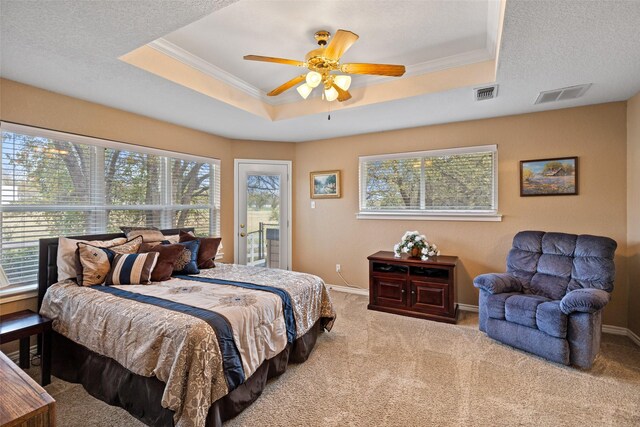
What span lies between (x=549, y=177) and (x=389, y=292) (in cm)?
230

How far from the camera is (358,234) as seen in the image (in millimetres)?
4699

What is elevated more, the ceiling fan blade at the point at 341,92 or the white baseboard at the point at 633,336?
the ceiling fan blade at the point at 341,92

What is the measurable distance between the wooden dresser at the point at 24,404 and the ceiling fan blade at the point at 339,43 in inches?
87.4

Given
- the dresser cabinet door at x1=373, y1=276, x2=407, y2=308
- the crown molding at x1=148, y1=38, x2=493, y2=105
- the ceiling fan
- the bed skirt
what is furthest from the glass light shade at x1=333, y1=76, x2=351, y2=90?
the dresser cabinet door at x1=373, y1=276, x2=407, y2=308

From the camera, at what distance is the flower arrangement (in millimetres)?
3780

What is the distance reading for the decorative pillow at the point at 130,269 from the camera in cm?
263

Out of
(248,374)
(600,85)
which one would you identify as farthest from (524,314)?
(248,374)

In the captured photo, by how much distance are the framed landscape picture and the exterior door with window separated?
339 centimetres

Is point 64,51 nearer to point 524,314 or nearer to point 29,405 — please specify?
point 29,405

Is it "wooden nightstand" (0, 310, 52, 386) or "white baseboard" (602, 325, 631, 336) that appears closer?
"wooden nightstand" (0, 310, 52, 386)

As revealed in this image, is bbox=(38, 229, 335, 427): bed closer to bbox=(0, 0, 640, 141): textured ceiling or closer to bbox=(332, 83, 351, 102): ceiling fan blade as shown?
bbox=(0, 0, 640, 141): textured ceiling

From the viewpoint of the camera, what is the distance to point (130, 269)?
8.74ft

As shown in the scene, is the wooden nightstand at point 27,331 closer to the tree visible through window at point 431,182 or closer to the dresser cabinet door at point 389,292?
the dresser cabinet door at point 389,292

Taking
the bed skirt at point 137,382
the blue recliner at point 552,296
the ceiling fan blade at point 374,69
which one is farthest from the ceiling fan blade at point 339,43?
the blue recliner at point 552,296
